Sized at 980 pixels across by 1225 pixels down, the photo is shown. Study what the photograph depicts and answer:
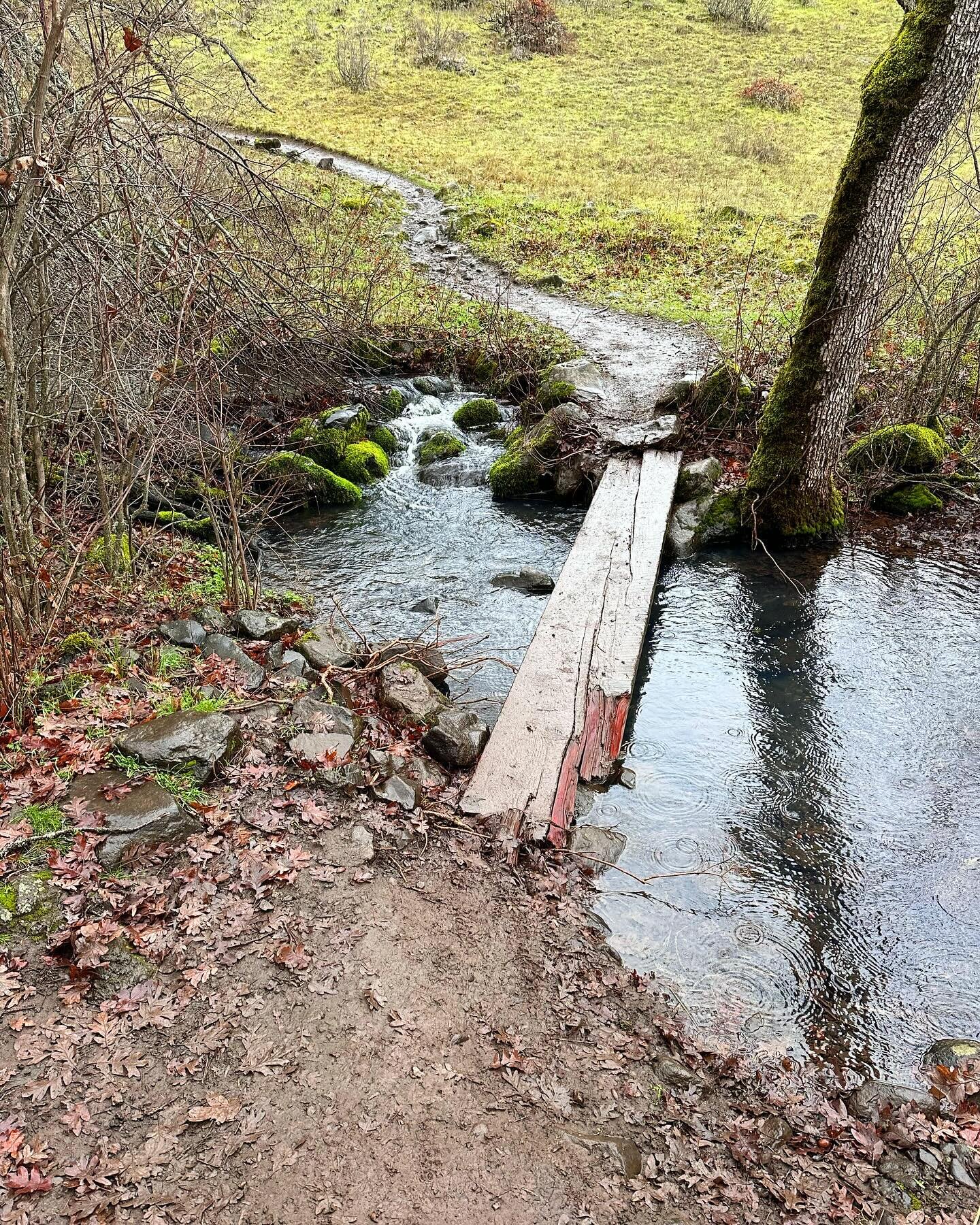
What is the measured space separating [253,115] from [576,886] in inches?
1306

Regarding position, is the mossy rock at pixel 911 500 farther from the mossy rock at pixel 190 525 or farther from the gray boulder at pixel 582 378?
the mossy rock at pixel 190 525

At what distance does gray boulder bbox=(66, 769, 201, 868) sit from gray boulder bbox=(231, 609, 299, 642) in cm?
216

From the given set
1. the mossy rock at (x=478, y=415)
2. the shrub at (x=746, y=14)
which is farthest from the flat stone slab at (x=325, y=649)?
the shrub at (x=746, y=14)

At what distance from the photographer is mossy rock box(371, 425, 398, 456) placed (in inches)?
463

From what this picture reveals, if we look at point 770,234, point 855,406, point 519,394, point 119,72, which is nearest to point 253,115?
point 770,234

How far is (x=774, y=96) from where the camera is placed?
102 ft

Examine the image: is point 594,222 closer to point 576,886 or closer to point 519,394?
point 519,394

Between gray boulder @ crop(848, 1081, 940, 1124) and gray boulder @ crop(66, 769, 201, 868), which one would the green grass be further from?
gray boulder @ crop(848, 1081, 940, 1124)

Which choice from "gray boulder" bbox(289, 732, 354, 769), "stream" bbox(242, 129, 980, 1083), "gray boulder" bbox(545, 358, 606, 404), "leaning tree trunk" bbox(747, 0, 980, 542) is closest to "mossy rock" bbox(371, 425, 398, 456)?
"stream" bbox(242, 129, 980, 1083)

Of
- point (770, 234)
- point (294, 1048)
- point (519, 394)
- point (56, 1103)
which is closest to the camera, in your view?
point (56, 1103)

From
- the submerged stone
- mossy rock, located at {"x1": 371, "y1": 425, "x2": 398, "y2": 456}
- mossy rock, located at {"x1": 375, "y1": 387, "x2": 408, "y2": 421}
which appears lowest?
the submerged stone

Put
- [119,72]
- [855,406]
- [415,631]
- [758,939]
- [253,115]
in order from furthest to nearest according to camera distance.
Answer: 1. [253,115]
2. [855,406]
3. [415,631]
4. [758,939]
5. [119,72]

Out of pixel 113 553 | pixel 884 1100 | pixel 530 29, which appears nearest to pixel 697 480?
pixel 113 553

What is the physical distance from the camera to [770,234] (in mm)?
18781
